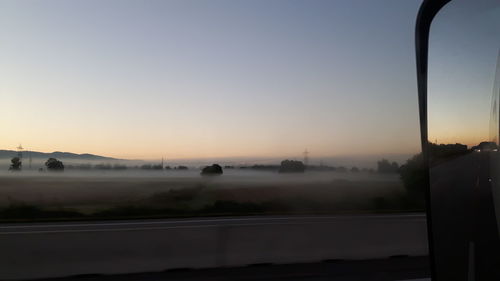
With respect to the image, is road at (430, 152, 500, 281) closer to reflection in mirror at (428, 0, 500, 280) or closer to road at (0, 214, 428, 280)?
reflection in mirror at (428, 0, 500, 280)

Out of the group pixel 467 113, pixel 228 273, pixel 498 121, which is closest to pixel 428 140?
pixel 467 113

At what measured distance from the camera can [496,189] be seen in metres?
2.29

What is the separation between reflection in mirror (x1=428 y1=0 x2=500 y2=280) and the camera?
2.36m

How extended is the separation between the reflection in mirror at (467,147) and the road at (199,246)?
594cm

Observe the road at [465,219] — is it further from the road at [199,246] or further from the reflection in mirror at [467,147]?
the road at [199,246]

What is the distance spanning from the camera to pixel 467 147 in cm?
252

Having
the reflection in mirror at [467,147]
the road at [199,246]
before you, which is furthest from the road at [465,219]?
the road at [199,246]

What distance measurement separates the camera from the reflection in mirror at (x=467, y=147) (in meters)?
2.36

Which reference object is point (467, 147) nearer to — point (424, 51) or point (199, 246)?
point (424, 51)

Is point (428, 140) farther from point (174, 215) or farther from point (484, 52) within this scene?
point (174, 215)

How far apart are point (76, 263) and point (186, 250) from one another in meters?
1.73

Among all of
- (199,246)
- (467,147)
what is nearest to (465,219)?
(467,147)

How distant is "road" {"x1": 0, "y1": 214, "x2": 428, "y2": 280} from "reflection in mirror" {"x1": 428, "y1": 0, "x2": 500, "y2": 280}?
5.94m

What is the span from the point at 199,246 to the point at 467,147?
250 inches
